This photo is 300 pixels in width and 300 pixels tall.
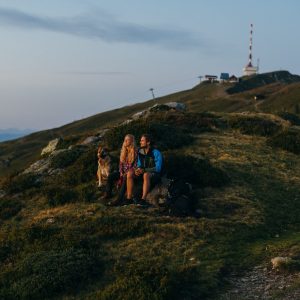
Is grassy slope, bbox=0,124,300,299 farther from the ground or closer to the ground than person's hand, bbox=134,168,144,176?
closer to the ground

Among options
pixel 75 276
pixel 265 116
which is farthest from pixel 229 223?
pixel 265 116

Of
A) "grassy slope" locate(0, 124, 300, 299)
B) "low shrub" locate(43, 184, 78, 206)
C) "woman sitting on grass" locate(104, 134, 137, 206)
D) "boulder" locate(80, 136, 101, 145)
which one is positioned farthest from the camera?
"boulder" locate(80, 136, 101, 145)

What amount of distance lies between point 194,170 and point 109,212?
4455mm

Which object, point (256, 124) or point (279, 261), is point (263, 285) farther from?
point (256, 124)

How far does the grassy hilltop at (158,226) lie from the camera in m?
11.4

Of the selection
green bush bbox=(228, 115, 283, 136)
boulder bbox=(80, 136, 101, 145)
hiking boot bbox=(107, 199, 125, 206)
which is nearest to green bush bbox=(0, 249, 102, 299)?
hiking boot bbox=(107, 199, 125, 206)

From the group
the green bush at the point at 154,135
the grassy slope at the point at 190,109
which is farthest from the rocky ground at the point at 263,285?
the grassy slope at the point at 190,109

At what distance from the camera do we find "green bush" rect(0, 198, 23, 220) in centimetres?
1782

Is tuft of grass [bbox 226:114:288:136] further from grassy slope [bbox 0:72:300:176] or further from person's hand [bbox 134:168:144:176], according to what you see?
grassy slope [bbox 0:72:300:176]

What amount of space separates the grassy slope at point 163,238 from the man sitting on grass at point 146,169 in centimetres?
97

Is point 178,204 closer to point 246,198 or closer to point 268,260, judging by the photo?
point 246,198

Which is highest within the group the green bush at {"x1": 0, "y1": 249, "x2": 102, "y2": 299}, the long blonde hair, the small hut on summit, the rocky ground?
the small hut on summit

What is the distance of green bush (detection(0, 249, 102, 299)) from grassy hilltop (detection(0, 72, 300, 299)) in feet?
0.08

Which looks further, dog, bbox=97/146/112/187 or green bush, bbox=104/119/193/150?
green bush, bbox=104/119/193/150
